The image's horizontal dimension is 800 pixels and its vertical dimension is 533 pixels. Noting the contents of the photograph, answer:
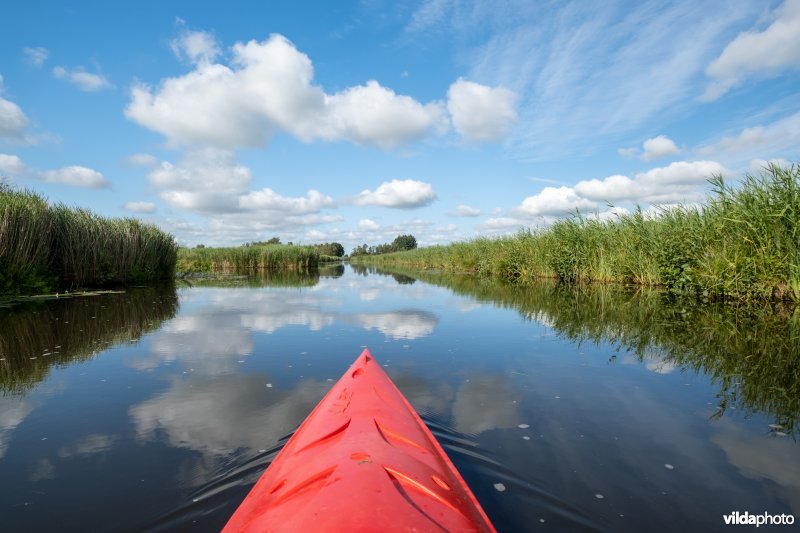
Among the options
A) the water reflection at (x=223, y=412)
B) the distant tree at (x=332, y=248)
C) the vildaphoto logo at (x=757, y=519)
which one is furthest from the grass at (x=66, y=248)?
the distant tree at (x=332, y=248)

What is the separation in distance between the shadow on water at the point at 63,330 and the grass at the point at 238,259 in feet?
77.8

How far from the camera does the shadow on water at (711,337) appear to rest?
390 centimetres

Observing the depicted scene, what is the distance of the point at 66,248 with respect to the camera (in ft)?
40.7

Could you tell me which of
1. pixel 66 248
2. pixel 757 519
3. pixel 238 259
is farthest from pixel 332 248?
pixel 757 519

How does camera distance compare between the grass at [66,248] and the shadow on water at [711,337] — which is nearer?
the shadow on water at [711,337]

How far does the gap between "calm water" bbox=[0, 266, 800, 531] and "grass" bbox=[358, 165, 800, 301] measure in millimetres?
1171

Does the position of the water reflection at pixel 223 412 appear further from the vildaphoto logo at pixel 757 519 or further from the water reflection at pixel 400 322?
the water reflection at pixel 400 322

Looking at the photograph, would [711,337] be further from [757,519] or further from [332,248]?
[332,248]

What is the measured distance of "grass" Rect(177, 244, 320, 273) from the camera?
34094mm

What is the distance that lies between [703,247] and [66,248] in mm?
17298

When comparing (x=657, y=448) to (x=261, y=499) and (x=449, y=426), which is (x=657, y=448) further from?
(x=261, y=499)

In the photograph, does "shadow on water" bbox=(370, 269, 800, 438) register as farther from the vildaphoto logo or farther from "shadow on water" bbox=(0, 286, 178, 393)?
"shadow on water" bbox=(0, 286, 178, 393)

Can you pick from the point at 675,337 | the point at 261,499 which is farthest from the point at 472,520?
the point at 675,337

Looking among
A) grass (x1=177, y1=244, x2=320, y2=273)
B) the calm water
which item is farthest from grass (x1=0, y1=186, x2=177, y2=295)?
grass (x1=177, y1=244, x2=320, y2=273)
